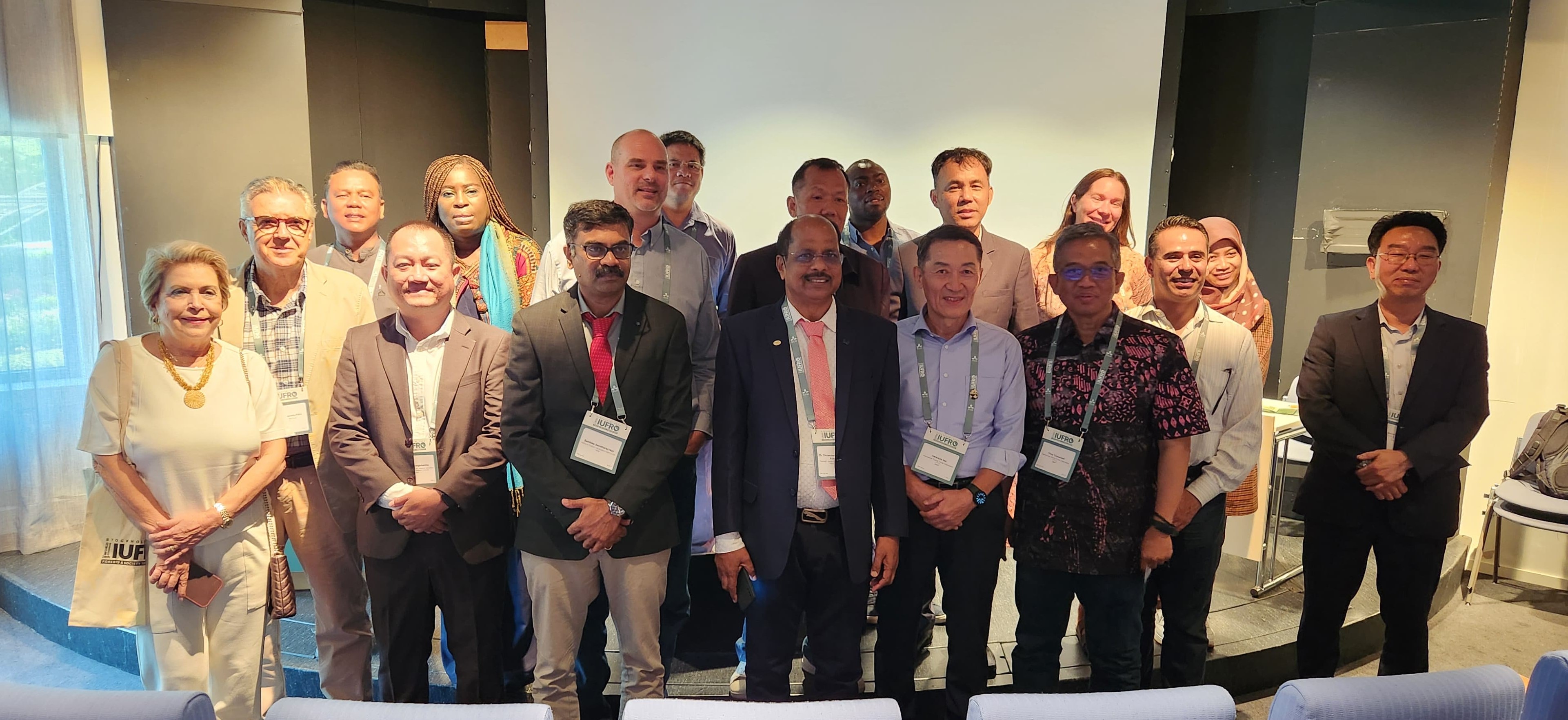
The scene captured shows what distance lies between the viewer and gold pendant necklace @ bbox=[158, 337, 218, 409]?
2410 millimetres

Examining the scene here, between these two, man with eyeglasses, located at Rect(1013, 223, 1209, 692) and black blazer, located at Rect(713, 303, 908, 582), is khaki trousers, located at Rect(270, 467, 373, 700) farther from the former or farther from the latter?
man with eyeglasses, located at Rect(1013, 223, 1209, 692)

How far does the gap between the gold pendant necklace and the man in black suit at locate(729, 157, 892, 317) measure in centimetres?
158

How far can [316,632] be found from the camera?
106 inches

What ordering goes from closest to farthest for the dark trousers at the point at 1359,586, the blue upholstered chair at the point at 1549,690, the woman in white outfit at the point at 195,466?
the blue upholstered chair at the point at 1549,690
the woman in white outfit at the point at 195,466
the dark trousers at the point at 1359,586

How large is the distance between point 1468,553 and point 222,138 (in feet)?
21.9

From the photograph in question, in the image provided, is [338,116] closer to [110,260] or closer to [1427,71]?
[110,260]

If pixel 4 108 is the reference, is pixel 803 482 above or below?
below

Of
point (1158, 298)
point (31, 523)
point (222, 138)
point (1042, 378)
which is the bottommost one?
point (31, 523)

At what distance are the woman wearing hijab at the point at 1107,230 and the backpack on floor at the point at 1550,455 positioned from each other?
2180 millimetres

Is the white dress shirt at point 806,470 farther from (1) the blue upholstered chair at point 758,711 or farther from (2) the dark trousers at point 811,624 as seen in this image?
(1) the blue upholstered chair at point 758,711

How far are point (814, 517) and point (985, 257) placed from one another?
145 cm

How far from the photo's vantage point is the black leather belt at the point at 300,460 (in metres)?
2.68

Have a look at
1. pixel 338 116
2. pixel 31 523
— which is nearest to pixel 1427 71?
pixel 338 116

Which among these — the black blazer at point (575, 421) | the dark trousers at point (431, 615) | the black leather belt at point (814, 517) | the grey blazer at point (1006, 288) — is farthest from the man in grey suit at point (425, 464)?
the grey blazer at point (1006, 288)
